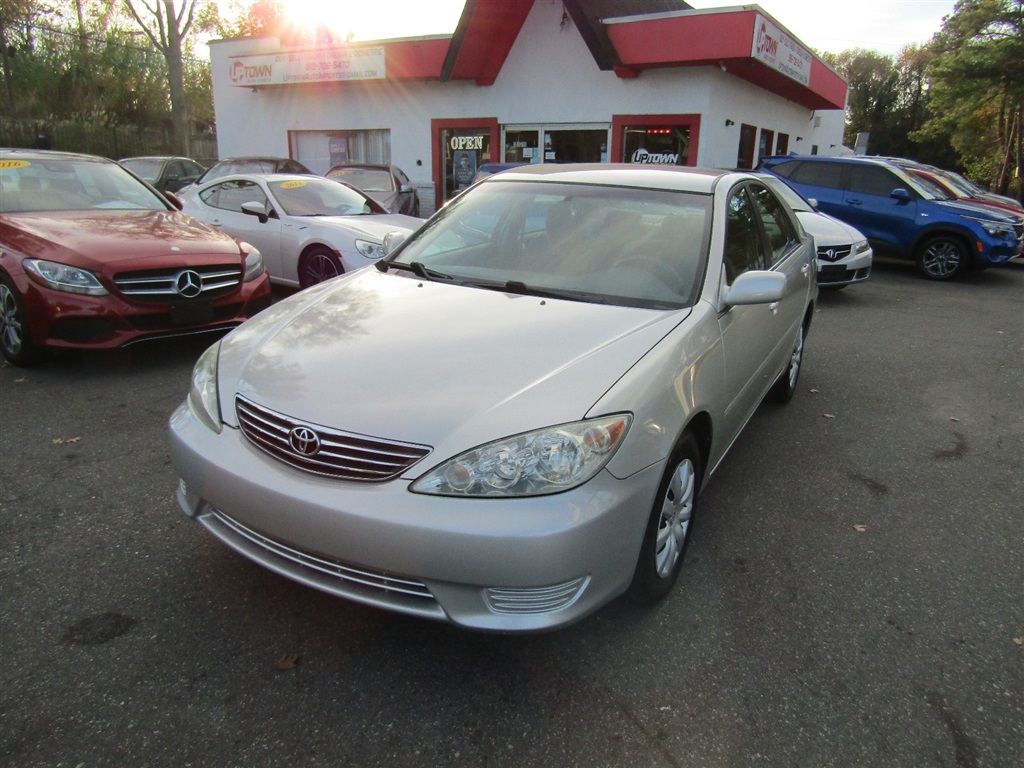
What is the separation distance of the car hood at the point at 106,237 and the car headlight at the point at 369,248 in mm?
1330

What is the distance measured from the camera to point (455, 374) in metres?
2.42

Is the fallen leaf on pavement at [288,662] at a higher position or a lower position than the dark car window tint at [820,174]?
lower

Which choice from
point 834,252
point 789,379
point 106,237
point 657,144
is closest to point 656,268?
point 789,379

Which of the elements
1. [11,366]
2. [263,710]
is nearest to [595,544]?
[263,710]

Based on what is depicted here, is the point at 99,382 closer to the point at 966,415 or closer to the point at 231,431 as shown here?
the point at 231,431

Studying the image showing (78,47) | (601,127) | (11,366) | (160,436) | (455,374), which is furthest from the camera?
(78,47)

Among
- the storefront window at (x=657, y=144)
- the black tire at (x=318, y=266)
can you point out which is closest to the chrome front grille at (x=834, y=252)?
the black tire at (x=318, y=266)

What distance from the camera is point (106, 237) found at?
5.33 meters

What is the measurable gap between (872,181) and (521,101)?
7.32 metres

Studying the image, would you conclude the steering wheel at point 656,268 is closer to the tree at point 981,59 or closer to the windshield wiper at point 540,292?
the windshield wiper at point 540,292

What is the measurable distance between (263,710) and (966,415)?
194 inches

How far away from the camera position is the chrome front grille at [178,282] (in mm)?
5031

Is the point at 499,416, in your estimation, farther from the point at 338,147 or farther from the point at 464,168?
the point at 338,147

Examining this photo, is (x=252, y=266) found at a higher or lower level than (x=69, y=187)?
lower
